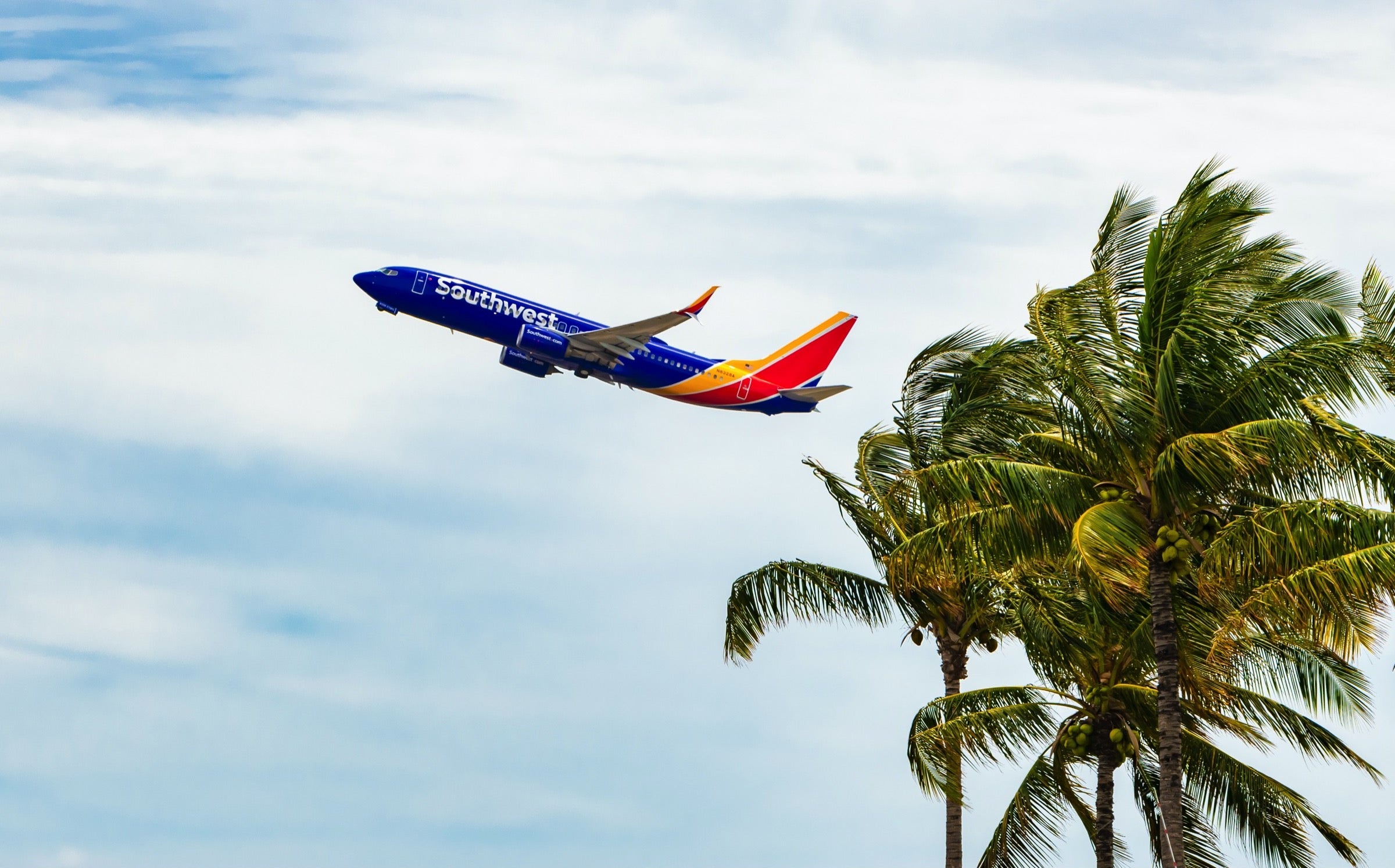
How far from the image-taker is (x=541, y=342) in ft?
181

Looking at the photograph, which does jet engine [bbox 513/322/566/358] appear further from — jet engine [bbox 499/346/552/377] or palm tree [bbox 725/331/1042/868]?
palm tree [bbox 725/331/1042/868]

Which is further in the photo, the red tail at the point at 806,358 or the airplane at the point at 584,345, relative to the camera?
the red tail at the point at 806,358

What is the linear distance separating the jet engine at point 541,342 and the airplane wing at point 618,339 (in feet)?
1.32

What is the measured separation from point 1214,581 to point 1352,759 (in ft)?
21.7

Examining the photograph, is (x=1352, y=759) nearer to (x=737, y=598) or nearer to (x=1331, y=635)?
(x=1331, y=635)

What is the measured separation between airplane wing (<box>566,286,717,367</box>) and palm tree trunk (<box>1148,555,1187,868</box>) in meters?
35.4

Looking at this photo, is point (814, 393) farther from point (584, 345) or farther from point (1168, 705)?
point (1168, 705)

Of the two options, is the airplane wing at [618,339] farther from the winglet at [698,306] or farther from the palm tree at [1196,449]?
the palm tree at [1196,449]

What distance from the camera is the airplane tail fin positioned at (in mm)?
63531

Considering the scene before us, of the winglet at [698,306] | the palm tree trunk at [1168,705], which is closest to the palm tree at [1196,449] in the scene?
the palm tree trunk at [1168,705]

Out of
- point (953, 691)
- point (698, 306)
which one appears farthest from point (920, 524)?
point (698, 306)

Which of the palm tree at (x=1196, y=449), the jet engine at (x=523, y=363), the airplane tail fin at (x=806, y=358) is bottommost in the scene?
the palm tree at (x=1196, y=449)

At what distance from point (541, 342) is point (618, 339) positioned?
9.93ft

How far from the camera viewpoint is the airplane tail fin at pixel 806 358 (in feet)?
208
